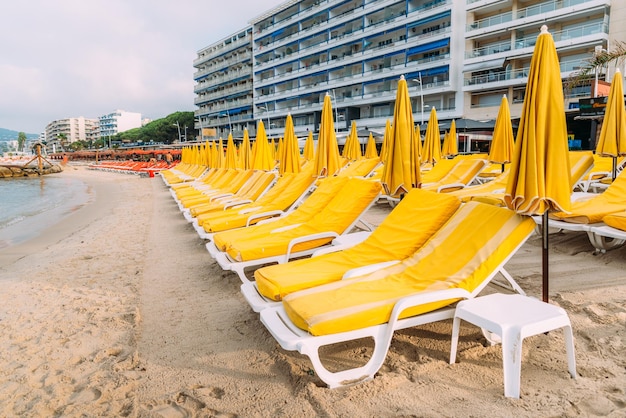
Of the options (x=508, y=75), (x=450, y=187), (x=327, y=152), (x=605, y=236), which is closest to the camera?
(x=605, y=236)

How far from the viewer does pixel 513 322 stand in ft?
7.78

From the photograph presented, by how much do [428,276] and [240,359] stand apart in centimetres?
153

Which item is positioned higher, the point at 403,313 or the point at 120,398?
the point at 403,313

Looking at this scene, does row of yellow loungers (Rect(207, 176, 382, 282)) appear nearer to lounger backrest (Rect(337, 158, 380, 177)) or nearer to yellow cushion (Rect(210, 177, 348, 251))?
→ yellow cushion (Rect(210, 177, 348, 251))

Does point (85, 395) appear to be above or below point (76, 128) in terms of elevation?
below

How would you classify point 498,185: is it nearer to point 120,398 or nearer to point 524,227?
point 524,227

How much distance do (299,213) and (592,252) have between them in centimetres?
363

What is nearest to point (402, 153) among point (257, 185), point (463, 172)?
point (257, 185)

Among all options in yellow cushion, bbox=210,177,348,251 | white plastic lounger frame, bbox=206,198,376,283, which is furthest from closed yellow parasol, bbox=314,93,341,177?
white plastic lounger frame, bbox=206,198,376,283

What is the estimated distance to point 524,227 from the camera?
3107 millimetres

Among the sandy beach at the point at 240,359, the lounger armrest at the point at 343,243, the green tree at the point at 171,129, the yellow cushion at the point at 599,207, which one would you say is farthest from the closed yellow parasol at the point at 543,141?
the green tree at the point at 171,129

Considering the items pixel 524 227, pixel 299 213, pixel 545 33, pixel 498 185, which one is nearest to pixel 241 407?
pixel 524 227

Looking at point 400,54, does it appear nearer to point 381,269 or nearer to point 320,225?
point 320,225

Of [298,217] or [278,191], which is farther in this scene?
[278,191]
